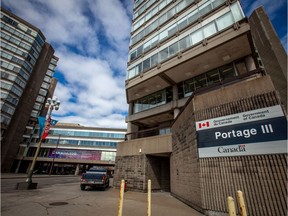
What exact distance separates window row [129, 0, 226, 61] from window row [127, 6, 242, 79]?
1671 mm

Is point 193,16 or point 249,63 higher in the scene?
point 193,16

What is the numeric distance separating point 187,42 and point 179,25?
324cm

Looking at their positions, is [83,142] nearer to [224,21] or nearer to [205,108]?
[224,21]

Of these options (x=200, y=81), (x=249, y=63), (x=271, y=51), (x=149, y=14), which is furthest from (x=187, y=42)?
(x=149, y=14)

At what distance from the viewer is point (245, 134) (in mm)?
6367

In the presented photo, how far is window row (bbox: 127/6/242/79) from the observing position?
14070 millimetres

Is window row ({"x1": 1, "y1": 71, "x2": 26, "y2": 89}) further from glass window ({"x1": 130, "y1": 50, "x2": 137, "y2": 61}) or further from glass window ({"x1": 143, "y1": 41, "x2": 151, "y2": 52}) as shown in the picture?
glass window ({"x1": 143, "y1": 41, "x2": 151, "y2": 52})

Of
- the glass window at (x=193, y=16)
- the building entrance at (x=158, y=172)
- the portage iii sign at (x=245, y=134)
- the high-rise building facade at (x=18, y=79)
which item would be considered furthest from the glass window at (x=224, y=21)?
the high-rise building facade at (x=18, y=79)

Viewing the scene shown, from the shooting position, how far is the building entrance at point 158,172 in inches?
588

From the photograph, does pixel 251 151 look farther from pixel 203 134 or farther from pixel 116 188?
pixel 116 188

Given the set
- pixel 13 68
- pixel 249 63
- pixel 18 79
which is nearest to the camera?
pixel 249 63

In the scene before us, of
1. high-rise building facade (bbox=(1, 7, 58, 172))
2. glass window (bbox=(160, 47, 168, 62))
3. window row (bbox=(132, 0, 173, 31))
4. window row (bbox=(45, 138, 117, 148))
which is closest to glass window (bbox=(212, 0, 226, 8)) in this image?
glass window (bbox=(160, 47, 168, 62))

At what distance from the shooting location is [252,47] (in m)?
13.4

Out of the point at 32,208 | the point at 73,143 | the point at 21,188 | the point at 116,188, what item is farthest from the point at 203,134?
the point at 73,143
